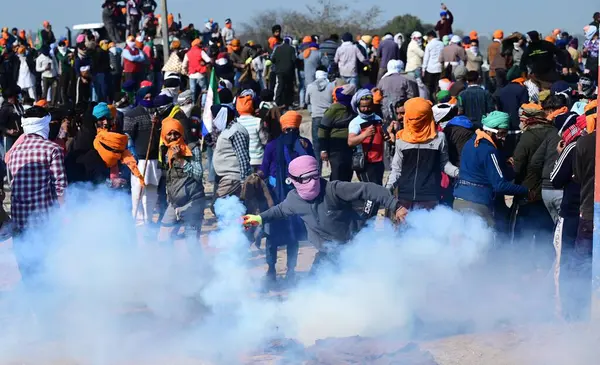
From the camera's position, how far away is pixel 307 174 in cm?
715

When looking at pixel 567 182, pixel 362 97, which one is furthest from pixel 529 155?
pixel 362 97

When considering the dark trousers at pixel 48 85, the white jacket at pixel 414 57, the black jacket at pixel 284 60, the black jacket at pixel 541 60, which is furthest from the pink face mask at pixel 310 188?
the dark trousers at pixel 48 85

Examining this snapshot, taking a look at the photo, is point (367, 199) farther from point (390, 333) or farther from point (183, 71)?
point (183, 71)

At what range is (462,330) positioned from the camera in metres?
6.91

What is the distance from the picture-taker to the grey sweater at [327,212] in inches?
282

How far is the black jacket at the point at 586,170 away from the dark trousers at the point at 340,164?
3859mm

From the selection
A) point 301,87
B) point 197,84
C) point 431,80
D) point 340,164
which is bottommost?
point 340,164

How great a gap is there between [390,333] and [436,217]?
44.0 inches

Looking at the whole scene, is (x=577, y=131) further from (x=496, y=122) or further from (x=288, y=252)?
(x=288, y=252)

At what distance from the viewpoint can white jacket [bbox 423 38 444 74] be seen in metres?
16.6

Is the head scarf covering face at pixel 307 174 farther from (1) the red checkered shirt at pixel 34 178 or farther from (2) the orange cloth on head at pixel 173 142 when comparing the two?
(2) the orange cloth on head at pixel 173 142

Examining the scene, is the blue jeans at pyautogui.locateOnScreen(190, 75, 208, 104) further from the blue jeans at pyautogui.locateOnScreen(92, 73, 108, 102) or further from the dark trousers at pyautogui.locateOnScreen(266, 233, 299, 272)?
the dark trousers at pyautogui.locateOnScreen(266, 233, 299, 272)

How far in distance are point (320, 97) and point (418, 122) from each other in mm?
5275

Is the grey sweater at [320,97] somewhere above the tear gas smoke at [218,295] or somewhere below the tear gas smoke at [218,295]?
above
